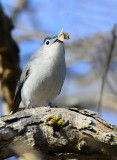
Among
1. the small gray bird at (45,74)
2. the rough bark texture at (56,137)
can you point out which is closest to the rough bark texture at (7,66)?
the small gray bird at (45,74)

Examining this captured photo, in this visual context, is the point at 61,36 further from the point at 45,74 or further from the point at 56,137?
the point at 56,137

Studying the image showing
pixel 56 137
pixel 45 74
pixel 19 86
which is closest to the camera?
pixel 56 137

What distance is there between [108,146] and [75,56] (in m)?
4.52

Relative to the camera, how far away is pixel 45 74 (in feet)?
12.6

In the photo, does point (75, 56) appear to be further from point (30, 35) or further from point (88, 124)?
point (88, 124)

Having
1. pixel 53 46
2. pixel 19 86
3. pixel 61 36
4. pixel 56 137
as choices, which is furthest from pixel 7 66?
pixel 56 137

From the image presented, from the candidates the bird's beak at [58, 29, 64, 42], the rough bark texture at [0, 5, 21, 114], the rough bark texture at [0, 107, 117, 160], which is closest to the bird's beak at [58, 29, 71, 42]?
the bird's beak at [58, 29, 64, 42]

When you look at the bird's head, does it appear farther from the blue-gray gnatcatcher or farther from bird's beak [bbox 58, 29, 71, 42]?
bird's beak [bbox 58, 29, 71, 42]

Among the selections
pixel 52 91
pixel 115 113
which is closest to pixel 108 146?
pixel 52 91

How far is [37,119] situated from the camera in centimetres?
267

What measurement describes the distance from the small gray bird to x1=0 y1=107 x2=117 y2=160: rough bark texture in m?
1.20

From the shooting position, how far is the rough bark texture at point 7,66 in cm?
520

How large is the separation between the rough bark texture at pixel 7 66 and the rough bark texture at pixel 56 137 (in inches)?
102

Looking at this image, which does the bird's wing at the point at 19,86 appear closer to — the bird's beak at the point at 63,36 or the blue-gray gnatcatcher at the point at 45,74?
the blue-gray gnatcatcher at the point at 45,74
